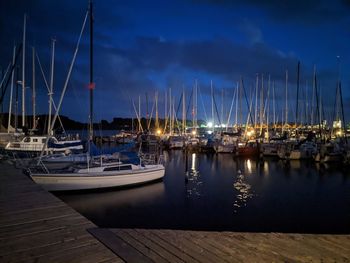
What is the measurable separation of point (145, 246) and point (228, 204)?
11.1 meters

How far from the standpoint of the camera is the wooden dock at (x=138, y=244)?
4.67m

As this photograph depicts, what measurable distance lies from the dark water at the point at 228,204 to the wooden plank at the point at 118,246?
6669mm

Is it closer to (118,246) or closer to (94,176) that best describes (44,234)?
(118,246)

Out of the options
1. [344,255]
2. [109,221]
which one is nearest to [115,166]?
[109,221]

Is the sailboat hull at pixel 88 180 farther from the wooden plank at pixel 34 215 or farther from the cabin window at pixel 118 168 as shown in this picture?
the wooden plank at pixel 34 215

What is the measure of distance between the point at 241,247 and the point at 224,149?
3914 cm

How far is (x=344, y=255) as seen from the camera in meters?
5.32

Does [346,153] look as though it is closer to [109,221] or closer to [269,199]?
[269,199]

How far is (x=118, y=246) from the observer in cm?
500

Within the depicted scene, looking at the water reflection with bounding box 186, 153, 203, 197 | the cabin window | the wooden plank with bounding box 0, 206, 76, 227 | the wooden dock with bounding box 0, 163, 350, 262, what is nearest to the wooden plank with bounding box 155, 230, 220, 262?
the wooden dock with bounding box 0, 163, 350, 262

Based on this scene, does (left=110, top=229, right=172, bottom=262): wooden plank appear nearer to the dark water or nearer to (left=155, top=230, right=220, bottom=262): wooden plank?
(left=155, top=230, right=220, bottom=262): wooden plank

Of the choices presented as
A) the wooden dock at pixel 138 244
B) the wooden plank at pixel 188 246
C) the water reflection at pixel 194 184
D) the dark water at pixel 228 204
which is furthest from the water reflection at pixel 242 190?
the wooden plank at pixel 188 246

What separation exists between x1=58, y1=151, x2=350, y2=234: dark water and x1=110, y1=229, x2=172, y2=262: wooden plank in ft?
21.5

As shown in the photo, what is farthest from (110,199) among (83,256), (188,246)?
(83,256)
